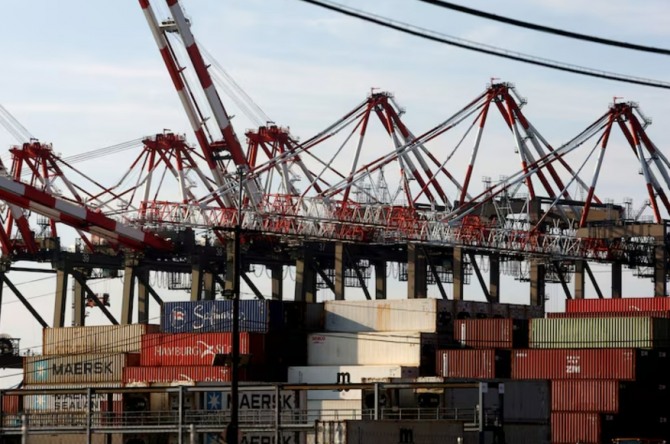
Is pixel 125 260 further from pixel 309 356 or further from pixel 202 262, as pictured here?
pixel 309 356

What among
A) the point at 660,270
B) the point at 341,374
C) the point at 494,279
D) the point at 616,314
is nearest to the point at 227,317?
the point at 341,374

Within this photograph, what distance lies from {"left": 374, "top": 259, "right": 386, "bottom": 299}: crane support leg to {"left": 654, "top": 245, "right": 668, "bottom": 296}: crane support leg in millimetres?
27284

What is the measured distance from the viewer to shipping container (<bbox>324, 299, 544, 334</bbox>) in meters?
76.3

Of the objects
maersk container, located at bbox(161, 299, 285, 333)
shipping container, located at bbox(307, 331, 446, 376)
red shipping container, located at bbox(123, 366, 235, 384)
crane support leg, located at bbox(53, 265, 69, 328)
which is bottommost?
red shipping container, located at bbox(123, 366, 235, 384)

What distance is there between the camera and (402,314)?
76.9 m

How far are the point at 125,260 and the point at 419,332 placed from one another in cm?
4764

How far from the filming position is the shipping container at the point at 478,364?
231ft

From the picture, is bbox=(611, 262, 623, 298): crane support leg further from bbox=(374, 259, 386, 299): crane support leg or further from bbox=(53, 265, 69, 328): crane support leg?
bbox=(53, 265, 69, 328): crane support leg

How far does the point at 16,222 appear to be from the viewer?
112 metres

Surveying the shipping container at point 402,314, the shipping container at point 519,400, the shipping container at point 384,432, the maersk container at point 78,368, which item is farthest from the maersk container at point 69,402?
the shipping container at point 384,432

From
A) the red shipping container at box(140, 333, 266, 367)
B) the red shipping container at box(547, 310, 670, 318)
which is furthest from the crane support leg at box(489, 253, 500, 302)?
the red shipping container at box(140, 333, 266, 367)

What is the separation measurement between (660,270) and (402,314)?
35.6 m

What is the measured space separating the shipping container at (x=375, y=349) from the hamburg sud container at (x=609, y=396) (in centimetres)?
818

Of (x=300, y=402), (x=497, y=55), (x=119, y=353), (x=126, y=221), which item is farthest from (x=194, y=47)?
(x=497, y=55)
